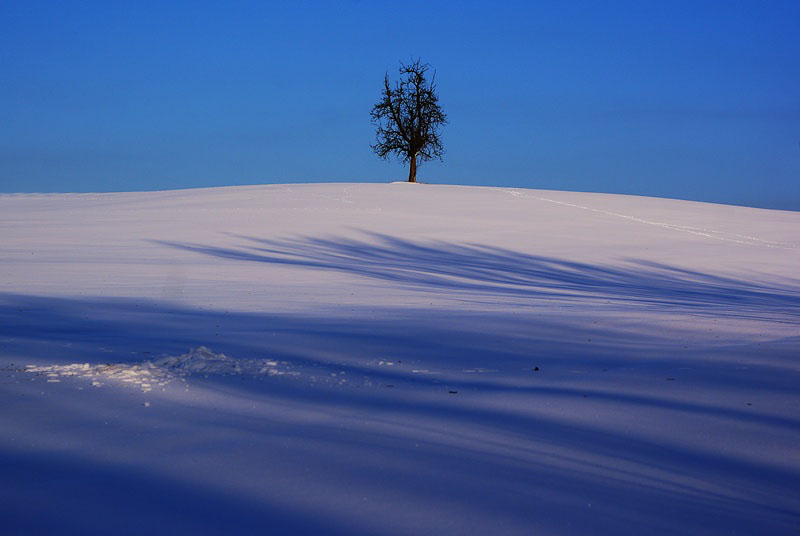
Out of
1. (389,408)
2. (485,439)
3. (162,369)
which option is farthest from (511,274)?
(485,439)

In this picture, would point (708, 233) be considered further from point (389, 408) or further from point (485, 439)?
point (485, 439)

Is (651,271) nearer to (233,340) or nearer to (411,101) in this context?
(233,340)

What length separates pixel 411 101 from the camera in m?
37.8

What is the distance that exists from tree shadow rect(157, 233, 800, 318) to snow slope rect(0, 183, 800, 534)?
26 cm

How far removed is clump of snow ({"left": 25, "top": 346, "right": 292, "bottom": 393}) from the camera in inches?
170

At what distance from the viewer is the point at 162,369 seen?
4.57 meters

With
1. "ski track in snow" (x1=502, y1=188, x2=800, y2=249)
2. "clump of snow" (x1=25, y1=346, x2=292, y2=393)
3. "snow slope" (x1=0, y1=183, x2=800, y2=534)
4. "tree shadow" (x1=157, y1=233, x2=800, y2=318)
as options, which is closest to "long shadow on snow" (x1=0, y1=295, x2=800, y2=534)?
"snow slope" (x1=0, y1=183, x2=800, y2=534)

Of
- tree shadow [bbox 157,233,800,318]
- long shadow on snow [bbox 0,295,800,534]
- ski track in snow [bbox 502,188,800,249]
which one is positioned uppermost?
ski track in snow [bbox 502,188,800,249]

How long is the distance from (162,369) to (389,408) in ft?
5.32

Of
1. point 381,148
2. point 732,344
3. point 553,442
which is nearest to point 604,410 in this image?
point 553,442

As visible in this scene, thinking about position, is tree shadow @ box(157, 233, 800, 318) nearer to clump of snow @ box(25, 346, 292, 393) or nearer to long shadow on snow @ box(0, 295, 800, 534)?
long shadow on snow @ box(0, 295, 800, 534)

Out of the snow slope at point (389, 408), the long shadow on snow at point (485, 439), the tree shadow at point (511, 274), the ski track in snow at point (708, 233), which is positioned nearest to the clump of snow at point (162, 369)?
the snow slope at point (389, 408)

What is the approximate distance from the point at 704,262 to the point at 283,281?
32.7ft

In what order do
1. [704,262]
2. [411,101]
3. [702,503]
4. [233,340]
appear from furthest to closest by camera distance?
[411,101], [704,262], [233,340], [702,503]
